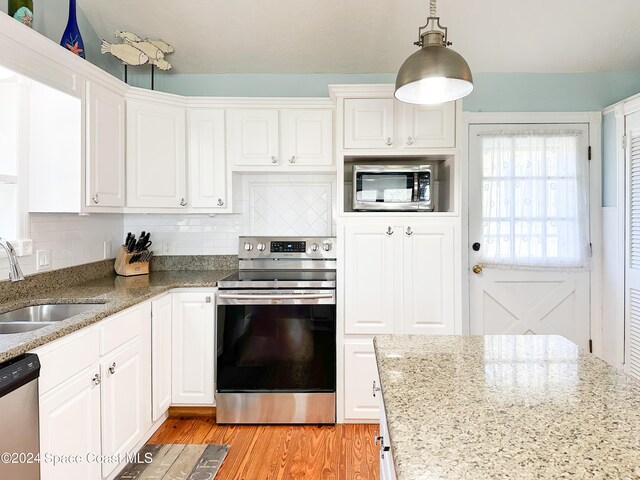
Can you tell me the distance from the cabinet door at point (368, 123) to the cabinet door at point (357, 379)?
1256 mm

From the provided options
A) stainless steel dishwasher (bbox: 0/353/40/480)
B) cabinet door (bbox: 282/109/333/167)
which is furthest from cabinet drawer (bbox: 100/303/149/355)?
cabinet door (bbox: 282/109/333/167)

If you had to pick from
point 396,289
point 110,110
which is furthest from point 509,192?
point 110,110

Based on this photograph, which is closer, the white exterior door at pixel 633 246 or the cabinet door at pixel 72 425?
the cabinet door at pixel 72 425

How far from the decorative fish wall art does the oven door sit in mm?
Result: 1704

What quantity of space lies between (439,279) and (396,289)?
0.91ft

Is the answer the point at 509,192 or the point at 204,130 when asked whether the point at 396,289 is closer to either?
the point at 509,192

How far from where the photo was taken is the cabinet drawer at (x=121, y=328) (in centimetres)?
191

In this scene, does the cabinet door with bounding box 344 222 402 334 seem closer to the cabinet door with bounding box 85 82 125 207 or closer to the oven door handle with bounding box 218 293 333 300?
the oven door handle with bounding box 218 293 333 300

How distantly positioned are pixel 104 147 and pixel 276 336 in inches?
60.5

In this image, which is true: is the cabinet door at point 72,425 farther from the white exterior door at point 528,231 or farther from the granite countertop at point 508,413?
the white exterior door at point 528,231

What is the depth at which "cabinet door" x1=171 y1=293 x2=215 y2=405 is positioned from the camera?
8.82 feet

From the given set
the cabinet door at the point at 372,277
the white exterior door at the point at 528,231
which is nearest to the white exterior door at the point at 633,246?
the white exterior door at the point at 528,231

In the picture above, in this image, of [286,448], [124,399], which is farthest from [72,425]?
[286,448]

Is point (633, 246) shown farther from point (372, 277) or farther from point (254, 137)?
point (254, 137)
